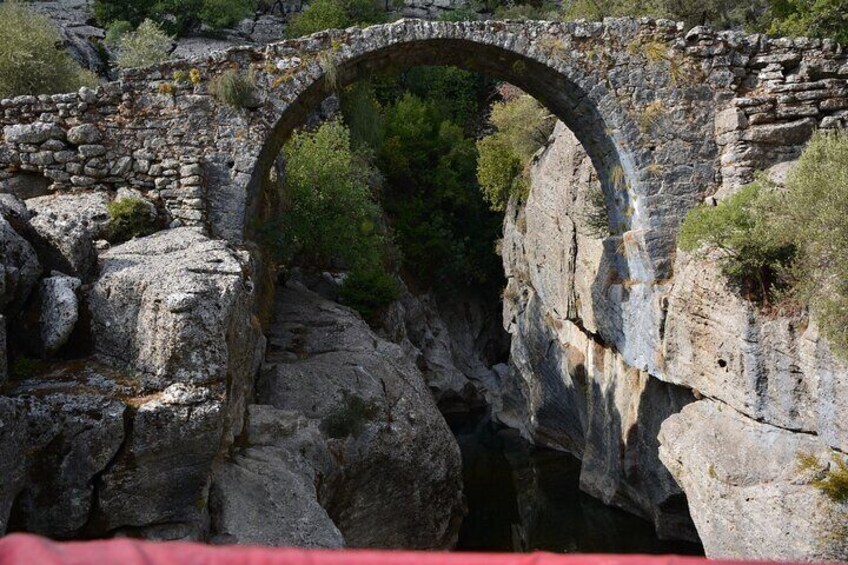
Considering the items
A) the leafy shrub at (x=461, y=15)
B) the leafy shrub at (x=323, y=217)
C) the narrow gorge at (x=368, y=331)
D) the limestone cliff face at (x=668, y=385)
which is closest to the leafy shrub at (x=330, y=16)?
the leafy shrub at (x=461, y=15)

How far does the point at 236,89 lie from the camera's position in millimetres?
12344

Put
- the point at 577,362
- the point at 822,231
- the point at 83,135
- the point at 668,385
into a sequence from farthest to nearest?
the point at 577,362 → the point at 668,385 → the point at 83,135 → the point at 822,231

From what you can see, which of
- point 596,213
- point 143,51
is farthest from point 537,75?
point 143,51

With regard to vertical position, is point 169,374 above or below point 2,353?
below

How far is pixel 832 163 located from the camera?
995 centimetres

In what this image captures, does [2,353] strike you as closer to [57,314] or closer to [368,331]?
[57,314]

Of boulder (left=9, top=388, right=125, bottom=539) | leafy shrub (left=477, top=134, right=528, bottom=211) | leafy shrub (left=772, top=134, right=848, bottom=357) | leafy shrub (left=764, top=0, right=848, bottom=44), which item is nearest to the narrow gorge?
boulder (left=9, top=388, right=125, bottom=539)

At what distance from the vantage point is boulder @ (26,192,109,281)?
28.7ft

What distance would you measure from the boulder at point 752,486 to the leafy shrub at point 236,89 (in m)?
8.27

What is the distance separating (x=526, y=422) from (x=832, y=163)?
44.4 ft

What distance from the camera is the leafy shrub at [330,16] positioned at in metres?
33.7

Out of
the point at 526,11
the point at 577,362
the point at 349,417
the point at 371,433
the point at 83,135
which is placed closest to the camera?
the point at 349,417

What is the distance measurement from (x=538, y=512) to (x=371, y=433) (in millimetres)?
6089

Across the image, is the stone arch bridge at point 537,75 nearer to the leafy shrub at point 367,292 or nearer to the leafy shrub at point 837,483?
the leafy shrub at point 367,292
